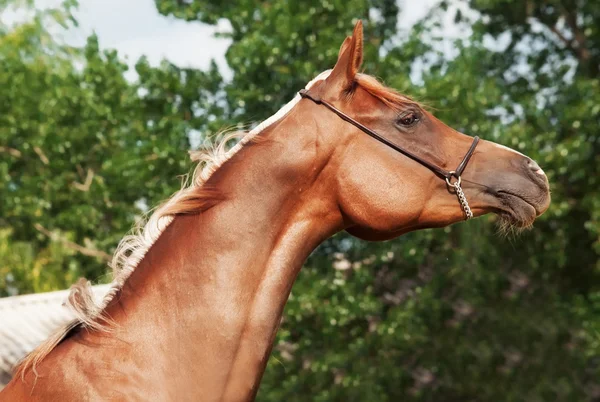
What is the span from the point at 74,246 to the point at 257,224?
18.2 meters

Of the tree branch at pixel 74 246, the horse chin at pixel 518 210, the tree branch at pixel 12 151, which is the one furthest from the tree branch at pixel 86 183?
the horse chin at pixel 518 210

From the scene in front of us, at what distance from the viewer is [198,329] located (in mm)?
3234

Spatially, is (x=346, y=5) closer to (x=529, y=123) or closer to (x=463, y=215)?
(x=529, y=123)

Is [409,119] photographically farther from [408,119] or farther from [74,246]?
[74,246]

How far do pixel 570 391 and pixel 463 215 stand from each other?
12.9 metres

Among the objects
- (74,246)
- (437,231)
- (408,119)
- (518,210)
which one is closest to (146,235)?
(408,119)

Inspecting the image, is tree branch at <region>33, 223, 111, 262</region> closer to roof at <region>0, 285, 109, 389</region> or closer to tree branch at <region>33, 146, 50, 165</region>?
roof at <region>0, 285, 109, 389</region>

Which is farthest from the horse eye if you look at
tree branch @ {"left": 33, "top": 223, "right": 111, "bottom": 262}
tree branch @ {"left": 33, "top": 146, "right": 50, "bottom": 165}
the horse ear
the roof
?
tree branch @ {"left": 33, "top": 146, "right": 50, "bottom": 165}

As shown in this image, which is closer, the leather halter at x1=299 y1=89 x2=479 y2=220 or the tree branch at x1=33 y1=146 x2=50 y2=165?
the leather halter at x1=299 y1=89 x2=479 y2=220

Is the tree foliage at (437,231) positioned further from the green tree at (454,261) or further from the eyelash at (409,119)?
the eyelash at (409,119)

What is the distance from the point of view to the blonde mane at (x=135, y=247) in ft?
10.8

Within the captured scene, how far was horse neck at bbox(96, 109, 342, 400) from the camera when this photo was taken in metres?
3.22

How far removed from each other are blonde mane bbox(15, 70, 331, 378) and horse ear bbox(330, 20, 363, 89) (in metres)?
0.34

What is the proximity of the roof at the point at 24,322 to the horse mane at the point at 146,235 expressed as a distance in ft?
39.3
